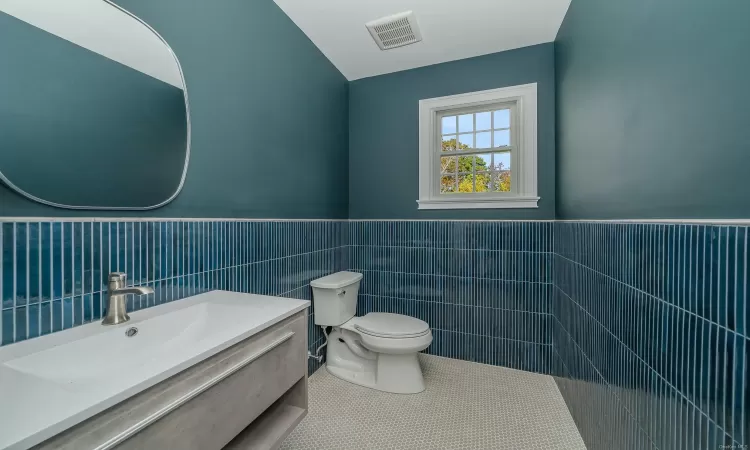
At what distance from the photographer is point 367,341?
195cm

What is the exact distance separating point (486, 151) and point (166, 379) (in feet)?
8.20

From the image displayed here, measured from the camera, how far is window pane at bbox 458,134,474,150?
8.34ft

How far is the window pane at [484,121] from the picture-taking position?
2.47 meters

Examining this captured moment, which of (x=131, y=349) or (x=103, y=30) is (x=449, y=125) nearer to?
(x=103, y=30)

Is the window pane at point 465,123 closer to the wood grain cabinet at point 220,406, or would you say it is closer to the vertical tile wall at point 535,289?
the vertical tile wall at point 535,289

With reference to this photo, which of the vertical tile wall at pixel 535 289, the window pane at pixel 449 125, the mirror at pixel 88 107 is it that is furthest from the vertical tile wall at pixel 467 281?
the mirror at pixel 88 107

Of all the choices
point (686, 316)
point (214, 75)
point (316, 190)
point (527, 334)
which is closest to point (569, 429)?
point (527, 334)

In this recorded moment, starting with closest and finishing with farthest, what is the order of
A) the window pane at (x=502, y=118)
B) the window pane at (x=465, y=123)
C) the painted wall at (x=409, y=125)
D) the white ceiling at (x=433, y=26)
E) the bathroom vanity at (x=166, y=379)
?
the bathroom vanity at (x=166, y=379), the white ceiling at (x=433, y=26), the painted wall at (x=409, y=125), the window pane at (x=502, y=118), the window pane at (x=465, y=123)

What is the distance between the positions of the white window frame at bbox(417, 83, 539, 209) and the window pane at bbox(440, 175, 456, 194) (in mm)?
49

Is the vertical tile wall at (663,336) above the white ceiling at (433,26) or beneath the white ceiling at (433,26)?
beneath

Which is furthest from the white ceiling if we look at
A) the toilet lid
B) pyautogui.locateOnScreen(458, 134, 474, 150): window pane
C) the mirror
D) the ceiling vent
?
the toilet lid

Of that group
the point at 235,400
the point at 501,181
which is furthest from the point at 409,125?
the point at 235,400

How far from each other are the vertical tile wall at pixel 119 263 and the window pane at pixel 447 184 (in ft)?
4.66

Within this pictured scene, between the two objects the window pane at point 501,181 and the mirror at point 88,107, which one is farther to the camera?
the window pane at point 501,181
